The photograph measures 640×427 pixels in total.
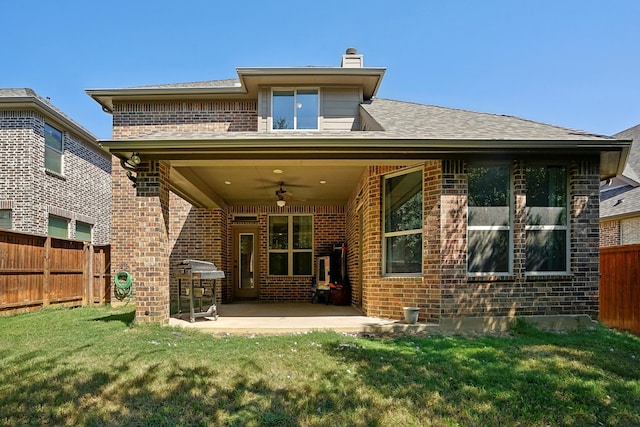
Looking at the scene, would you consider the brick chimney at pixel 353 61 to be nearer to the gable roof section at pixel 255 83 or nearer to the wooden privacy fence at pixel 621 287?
the gable roof section at pixel 255 83

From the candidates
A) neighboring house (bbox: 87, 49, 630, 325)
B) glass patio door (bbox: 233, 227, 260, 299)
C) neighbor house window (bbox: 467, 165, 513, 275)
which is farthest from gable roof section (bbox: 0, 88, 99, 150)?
neighbor house window (bbox: 467, 165, 513, 275)

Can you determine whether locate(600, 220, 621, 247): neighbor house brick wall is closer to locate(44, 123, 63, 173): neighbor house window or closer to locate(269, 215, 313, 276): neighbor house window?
locate(269, 215, 313, 276): neighbor house window

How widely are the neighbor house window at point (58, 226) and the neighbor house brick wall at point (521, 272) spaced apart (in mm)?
12141

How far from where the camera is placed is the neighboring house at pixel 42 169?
11.3 meters

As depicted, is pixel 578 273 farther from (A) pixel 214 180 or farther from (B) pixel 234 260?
(B) pixel 234 260

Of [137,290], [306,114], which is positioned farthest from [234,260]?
[137,290]

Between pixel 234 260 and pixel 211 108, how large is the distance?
473 centimetres

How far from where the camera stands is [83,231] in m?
14.2

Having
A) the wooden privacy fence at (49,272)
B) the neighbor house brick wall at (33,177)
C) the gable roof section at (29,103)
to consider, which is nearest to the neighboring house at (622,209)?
the wooden privacy fence at (49,272)

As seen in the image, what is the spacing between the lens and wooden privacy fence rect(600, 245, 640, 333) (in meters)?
7.30

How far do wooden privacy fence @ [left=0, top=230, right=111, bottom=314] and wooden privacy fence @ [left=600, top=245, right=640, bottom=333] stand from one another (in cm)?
1223

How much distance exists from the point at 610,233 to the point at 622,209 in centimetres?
106

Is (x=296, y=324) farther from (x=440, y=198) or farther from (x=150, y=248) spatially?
(x=440, y=198)

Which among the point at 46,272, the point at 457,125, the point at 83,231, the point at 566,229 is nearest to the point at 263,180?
the point at 457,125
